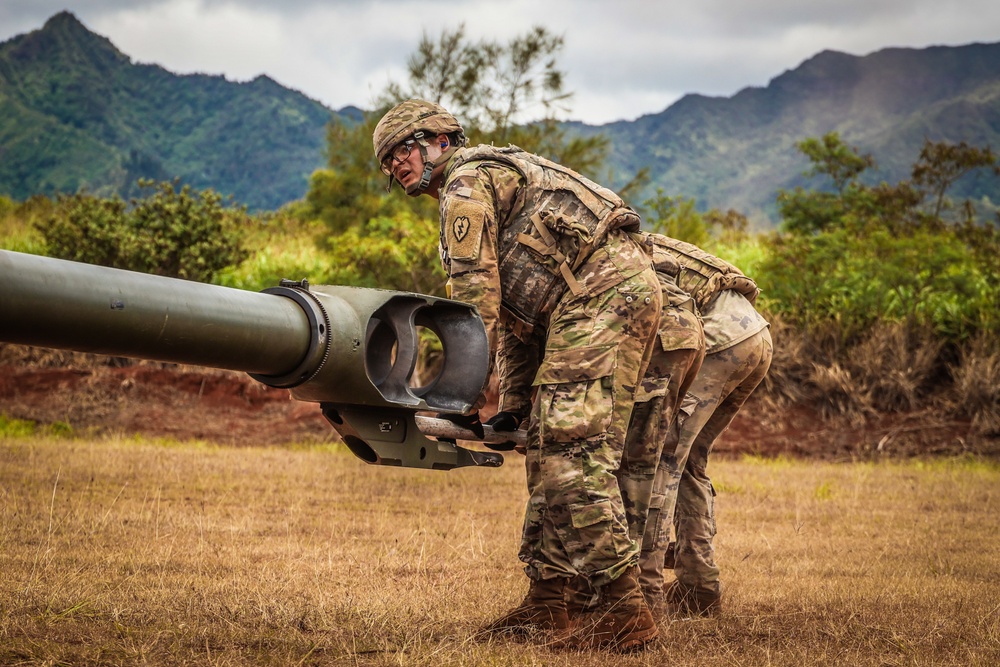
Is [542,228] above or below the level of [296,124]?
below

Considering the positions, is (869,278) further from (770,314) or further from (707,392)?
(707,392)

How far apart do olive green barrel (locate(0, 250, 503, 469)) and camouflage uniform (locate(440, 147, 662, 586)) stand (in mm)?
311

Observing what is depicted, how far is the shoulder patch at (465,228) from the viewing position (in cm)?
462

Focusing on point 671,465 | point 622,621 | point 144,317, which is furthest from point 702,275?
point 144,317

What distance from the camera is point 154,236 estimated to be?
54.8 ft

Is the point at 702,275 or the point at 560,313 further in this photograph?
the point at 702,275

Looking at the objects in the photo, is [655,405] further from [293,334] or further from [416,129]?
[293,334]

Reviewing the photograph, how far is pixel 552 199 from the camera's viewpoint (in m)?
4.94

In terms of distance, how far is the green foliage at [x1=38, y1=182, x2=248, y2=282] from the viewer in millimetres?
16375

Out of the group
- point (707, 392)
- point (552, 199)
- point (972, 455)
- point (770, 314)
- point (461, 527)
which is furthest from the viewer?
point (770, 314)

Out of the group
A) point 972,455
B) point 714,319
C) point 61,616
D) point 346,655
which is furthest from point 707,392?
point 972,455

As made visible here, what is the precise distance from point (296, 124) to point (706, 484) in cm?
7954

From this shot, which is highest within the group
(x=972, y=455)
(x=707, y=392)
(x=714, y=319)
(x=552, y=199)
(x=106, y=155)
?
(x=106, y=155)

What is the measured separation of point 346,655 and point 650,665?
4.22ft
